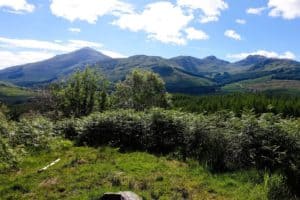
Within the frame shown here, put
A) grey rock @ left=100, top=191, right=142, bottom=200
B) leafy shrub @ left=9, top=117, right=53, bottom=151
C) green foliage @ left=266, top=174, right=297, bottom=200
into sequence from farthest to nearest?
leafy shrub @ left=9, top=117, right=53, bottom=151 < green foliage @ left=266, top=174, right=297, bottom=200 < grey rock @ left=100, top=191, right=142, bottom=200

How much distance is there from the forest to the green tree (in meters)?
59.0

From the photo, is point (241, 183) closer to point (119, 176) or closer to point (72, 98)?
point (119, 176)

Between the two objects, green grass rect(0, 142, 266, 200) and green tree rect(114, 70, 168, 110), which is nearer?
green grass rect(0, 142, 266, 200)

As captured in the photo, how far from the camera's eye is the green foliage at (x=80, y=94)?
6875 cm

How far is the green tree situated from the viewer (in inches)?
3674

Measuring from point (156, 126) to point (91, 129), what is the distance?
6.21m

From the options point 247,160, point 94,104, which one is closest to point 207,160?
point 247,160

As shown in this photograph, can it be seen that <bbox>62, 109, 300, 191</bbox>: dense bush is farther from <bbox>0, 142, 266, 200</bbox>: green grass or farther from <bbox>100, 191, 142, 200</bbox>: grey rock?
<bbox>100, 191, 142, 200</bbox>: grey rock

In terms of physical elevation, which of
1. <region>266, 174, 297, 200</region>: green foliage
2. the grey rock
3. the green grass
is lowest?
the green grass

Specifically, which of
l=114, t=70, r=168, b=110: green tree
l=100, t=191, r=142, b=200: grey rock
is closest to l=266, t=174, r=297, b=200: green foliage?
l=100, t=191, r=142, b=200: grey rock

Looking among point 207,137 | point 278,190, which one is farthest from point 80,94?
point 278,190

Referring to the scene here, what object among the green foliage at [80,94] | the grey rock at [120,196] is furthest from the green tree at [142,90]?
the grey rock at [120,196]

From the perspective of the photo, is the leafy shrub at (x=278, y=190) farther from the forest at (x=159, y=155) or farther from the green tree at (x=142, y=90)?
the green tree at (x=142, y=90)

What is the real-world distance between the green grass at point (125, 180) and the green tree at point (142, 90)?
69.8m
